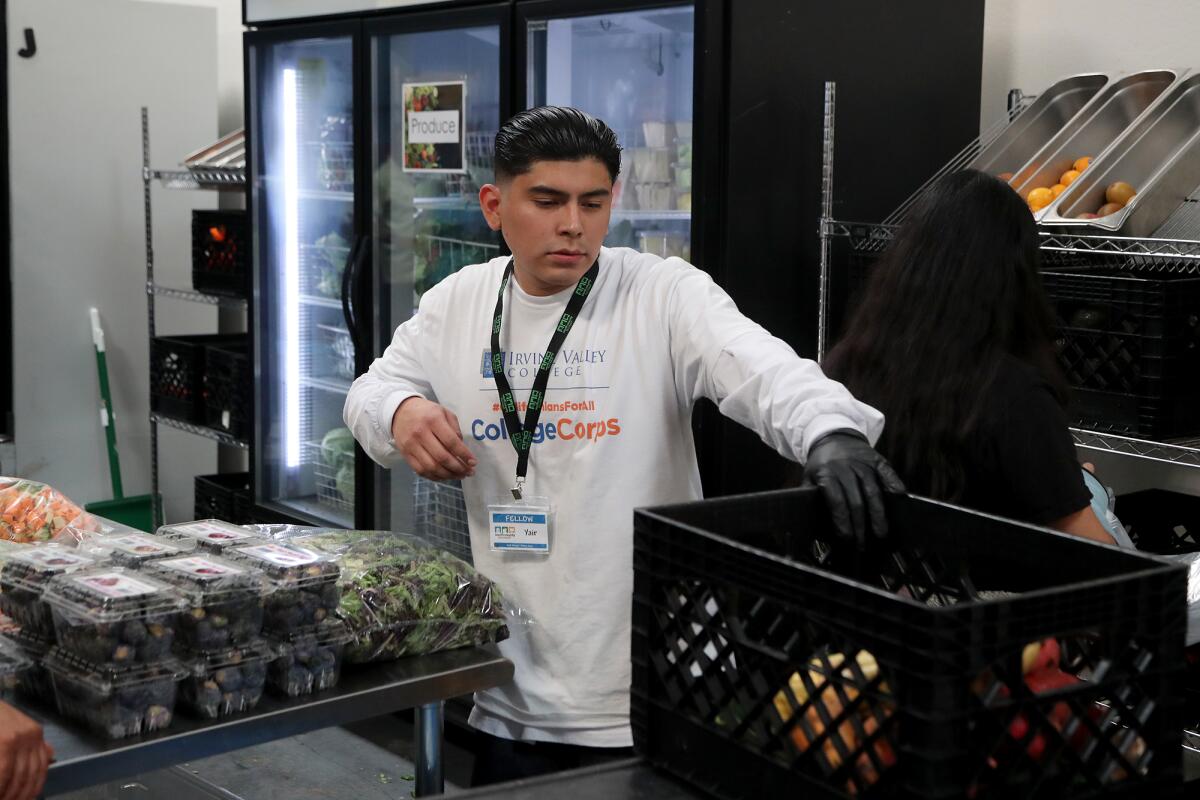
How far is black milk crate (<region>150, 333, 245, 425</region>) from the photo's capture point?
527 centimetres

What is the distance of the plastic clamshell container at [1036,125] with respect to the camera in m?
3.17

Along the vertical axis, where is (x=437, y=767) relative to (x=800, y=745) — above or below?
below

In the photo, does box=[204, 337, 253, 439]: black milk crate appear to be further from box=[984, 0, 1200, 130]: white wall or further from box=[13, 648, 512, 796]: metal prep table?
box=[13, 648, 512, 796]: metal prep table

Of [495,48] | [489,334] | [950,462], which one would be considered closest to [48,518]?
[489,334]

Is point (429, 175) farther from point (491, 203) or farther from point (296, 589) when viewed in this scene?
point (296, 589)

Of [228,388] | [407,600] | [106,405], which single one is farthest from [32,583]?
[106,405]

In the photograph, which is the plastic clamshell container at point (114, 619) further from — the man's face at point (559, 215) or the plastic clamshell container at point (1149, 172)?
the plastic clamshell container at point (1149, 172)

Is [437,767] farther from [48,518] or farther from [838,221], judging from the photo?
[838,221]

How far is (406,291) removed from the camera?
14.4 feet

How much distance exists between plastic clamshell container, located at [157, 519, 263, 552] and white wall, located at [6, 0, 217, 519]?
13.4ft

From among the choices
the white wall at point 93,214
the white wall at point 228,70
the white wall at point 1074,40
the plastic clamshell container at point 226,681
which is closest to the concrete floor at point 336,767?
the plastic clamshell container at point 226,681

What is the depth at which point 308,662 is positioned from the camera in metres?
1.80

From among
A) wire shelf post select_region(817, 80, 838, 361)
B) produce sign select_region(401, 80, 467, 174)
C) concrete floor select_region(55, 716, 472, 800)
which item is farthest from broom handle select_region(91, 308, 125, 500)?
wire shelf post select_region(817, 80, 838, 361)

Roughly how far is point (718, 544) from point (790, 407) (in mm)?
518
